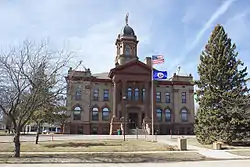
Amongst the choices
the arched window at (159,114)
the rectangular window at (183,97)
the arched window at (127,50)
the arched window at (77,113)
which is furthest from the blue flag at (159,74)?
the arched window at (127,50)

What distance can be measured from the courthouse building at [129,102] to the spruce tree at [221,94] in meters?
21.5

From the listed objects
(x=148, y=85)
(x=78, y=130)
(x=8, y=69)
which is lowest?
(x=78, y=130)

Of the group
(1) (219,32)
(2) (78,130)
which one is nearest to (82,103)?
(2) (78,130)

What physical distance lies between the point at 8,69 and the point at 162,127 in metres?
40.8

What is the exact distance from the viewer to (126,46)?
187ft

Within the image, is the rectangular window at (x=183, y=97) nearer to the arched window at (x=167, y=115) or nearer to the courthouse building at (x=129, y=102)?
the courthouse building at (x=129, y=102)

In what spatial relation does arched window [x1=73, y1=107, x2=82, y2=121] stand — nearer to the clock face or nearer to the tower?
the tower

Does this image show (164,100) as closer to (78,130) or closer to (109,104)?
(109,104)

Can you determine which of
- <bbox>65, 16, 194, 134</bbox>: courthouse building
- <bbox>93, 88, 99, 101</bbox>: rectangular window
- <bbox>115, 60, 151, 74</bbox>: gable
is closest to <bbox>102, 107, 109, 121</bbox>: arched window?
<bbox>65, 16, 194, 134</bbox>: courthouse building

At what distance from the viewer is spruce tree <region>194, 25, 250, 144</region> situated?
25.3 m

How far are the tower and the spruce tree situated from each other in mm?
29134

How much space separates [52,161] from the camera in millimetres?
13648

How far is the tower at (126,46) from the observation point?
2221 inches

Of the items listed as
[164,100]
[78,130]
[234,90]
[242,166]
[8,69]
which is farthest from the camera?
[164,100]
